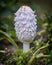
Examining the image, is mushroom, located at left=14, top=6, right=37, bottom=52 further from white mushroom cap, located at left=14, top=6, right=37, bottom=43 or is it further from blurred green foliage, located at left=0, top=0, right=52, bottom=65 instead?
blurred green foliage, located at left=0, top=0, right=52, bottom=65

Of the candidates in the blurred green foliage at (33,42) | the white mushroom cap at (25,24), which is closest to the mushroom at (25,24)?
the white mushroom cap at (25,24)

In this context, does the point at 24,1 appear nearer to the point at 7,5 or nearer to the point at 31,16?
the point at 31,16

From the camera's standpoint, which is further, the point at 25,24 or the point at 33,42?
the point at 33,42

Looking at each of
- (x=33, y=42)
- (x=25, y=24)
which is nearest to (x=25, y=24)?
(x=25, y=24)

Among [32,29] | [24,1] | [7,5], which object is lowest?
[32,29]

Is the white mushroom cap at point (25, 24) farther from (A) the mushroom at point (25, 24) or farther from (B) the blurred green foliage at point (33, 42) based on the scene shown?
(B) the blurred green foliage at point (33, 42)

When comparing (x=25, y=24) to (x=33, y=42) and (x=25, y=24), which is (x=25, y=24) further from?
(x=33, y=42)

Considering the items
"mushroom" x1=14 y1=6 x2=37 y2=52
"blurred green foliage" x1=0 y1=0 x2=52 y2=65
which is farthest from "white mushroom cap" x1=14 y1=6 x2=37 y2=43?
"blurred green foliage" x1=0 y1=0 x2=52 y2=65

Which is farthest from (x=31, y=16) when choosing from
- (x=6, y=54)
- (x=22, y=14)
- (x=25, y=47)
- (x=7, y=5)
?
(x=7, y=5)
